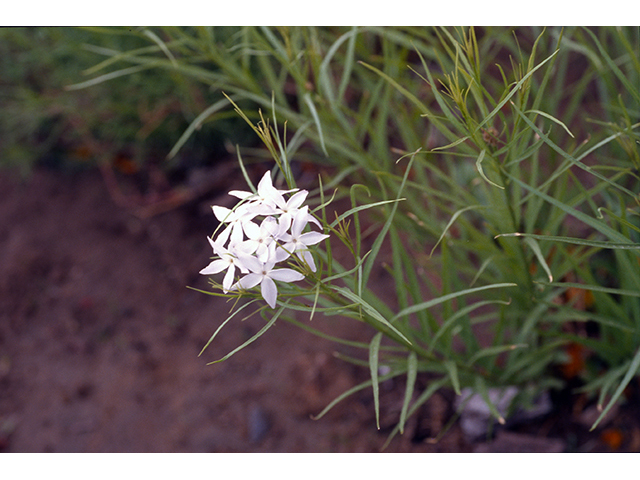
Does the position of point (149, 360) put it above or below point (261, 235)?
below

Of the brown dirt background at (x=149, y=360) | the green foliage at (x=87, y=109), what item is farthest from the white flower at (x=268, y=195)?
the green foliage at (x=87, y=109)

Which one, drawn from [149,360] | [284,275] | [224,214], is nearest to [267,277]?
[284,275]

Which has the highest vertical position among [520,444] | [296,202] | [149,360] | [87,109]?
[296,202]

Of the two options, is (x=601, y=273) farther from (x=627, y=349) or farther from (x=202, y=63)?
(x=202, y=63)

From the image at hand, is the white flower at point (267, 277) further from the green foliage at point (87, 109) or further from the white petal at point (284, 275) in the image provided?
the green foliage at point (87, 109)

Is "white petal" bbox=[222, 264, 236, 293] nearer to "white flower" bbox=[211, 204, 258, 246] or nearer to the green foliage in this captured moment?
"white flower" bbox=[211, 204, 258, 246]

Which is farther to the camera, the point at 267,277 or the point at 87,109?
the point at 87,109

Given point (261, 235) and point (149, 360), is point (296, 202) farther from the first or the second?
point (149, 360)

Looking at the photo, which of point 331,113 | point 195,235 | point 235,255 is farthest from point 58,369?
point 235,255

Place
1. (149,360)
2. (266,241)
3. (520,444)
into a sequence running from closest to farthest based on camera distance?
1. (266,241)
2. (520,444)
3. (149,360)
